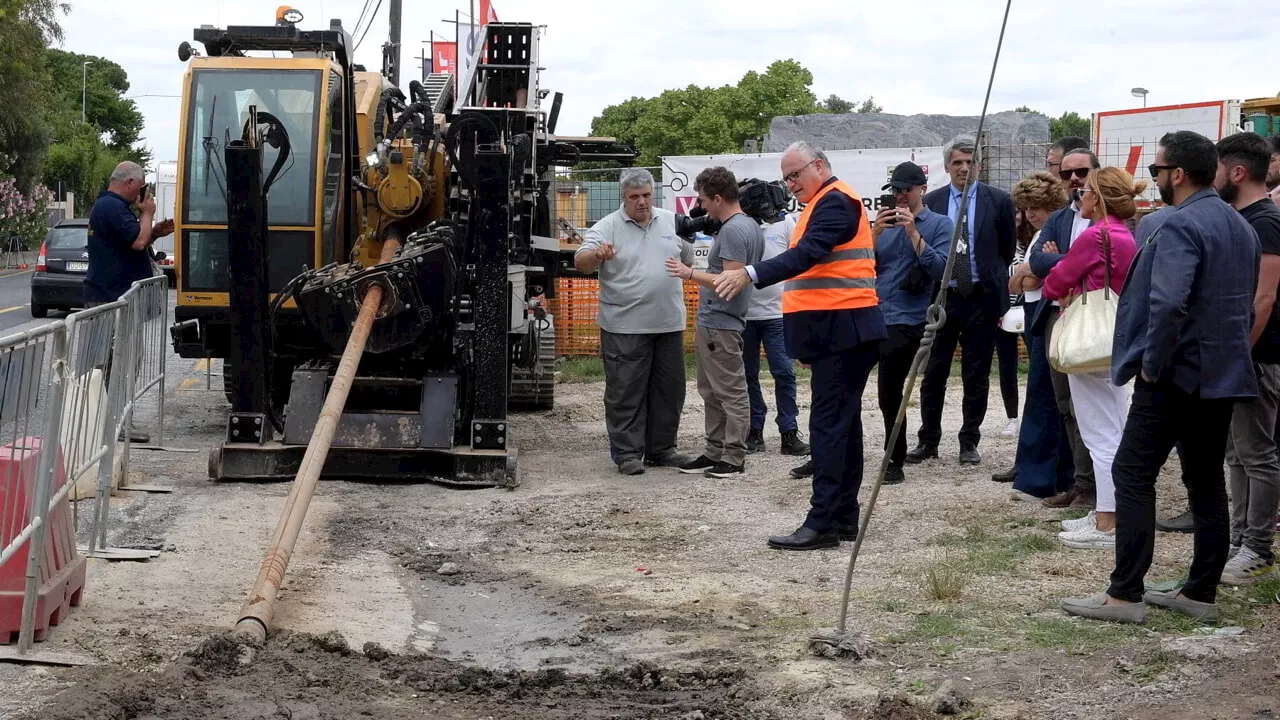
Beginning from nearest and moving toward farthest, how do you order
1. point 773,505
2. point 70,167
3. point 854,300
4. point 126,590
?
point 126,590
point 854,300
point 773,505
point 70,167

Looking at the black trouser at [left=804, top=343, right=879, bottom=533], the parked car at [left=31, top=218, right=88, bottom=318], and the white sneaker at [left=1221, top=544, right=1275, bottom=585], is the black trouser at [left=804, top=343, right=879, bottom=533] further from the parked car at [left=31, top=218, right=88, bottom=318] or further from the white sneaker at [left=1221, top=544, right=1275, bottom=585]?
the parked car at [left=31, top=218, right=88, bottom=318]

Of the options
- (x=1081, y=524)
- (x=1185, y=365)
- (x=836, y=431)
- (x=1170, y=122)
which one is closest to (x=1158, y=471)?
(x=1185, y=365)

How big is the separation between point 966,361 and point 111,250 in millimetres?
6049

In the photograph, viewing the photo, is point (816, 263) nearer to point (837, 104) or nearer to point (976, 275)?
point (976, 275)

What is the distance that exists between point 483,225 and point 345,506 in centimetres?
191

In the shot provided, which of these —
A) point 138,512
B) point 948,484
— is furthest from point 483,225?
point 948,484

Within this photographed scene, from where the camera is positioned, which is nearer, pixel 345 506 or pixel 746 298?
pixel 345 506

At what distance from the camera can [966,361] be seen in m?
9.45

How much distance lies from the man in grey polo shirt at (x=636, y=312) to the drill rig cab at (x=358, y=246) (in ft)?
2.21

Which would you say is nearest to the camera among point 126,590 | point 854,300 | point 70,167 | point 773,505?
point 126,590

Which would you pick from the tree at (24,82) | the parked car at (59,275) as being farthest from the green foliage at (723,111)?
the parked car at (59,275)

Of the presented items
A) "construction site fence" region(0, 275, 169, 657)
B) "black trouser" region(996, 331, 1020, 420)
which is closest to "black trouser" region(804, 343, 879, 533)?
"black trouser" region(996, 331, 1020, 420)

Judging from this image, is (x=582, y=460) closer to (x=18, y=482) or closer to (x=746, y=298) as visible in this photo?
(x=746, y=298)

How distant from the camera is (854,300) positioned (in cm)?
716
